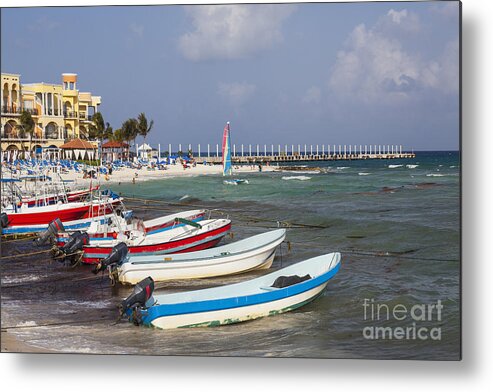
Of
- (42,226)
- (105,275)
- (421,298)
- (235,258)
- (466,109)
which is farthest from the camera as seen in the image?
(42,226)

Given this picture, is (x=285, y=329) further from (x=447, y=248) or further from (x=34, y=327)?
(x=34, y=327)

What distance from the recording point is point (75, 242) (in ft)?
28.3

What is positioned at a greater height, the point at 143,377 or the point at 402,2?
the point at 402,2

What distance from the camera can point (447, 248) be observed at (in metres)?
6.35

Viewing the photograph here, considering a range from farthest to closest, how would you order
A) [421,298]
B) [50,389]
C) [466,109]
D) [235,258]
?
[235,258]
[421,298]
[50,389]
[466,109]

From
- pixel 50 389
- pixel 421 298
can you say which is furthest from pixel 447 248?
pixel 50 389

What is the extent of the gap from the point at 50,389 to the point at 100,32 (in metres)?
3.11

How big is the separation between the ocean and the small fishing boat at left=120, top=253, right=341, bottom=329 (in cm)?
8

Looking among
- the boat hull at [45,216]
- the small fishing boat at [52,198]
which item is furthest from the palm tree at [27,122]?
the small fishing boat at [52,198]

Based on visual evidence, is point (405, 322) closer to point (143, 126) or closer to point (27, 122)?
point (143, 126)

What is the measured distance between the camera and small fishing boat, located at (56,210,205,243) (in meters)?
9.06

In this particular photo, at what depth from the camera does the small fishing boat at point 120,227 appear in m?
9.06

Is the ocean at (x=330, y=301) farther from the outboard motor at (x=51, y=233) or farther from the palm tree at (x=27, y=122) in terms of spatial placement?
the palm tree at (x=27, y=122)

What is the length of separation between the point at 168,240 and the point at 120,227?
0.69 meters
